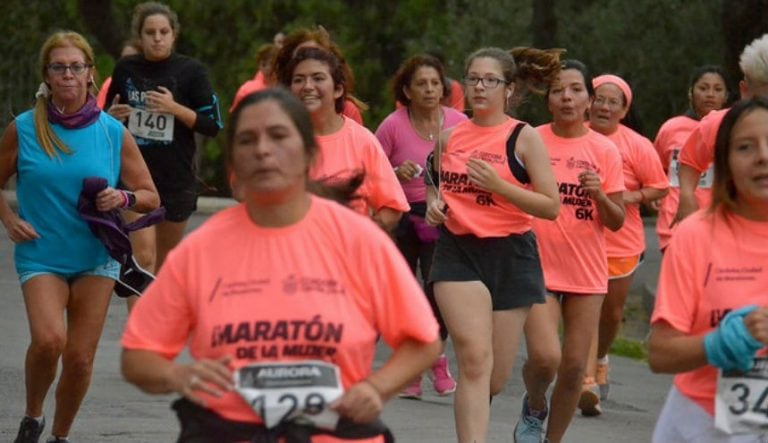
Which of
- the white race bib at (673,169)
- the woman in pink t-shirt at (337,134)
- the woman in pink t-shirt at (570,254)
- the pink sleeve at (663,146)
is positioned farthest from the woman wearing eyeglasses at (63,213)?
the pink sleeve at (663,146)

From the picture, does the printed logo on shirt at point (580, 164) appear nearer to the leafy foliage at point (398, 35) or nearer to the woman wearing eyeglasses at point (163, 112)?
the woman wearing eyeglasses at point (163, 112)

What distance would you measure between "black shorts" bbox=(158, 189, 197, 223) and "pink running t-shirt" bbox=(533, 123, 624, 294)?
9.03ft

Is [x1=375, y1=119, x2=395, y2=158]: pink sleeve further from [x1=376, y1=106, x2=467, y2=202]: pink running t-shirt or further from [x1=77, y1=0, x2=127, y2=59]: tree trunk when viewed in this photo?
[x1=77, y1=0, x2=127, y2=59]: tree trunk

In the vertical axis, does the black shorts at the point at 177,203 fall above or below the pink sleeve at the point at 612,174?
below

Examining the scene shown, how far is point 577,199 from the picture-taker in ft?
33.3

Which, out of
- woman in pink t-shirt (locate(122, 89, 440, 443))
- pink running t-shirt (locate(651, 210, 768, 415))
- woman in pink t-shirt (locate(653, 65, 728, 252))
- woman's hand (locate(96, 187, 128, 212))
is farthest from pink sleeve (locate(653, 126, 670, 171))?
woman in pink t-shirt (locate(122, 89, 440, 443))

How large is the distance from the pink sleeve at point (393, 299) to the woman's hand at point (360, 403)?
0.20 metres

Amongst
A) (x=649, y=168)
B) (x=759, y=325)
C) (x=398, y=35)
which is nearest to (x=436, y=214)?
(x=649, y=168)

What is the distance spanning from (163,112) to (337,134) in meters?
2.88

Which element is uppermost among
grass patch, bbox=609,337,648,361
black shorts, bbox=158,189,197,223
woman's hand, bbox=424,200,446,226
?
woman's hand, bbox=424,200,446,226

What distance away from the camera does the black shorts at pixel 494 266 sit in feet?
29.6

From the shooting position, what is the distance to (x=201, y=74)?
12133mm

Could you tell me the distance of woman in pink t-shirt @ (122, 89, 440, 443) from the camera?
5.20 metres

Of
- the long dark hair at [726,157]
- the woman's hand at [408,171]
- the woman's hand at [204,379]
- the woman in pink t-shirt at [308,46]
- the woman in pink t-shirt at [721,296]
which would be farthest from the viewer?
the woman's hand at [408,171]
